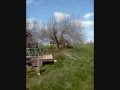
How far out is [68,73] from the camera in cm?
543

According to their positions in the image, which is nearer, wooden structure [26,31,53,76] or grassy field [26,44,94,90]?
grassy field [26,44,94,90]

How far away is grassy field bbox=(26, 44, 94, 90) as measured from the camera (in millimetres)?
5184

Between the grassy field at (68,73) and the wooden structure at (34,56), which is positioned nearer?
the grassy field at (68,73)

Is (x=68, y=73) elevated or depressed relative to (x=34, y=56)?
depressed

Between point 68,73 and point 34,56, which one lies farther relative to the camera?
point 34,56

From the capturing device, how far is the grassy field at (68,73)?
204 inches
